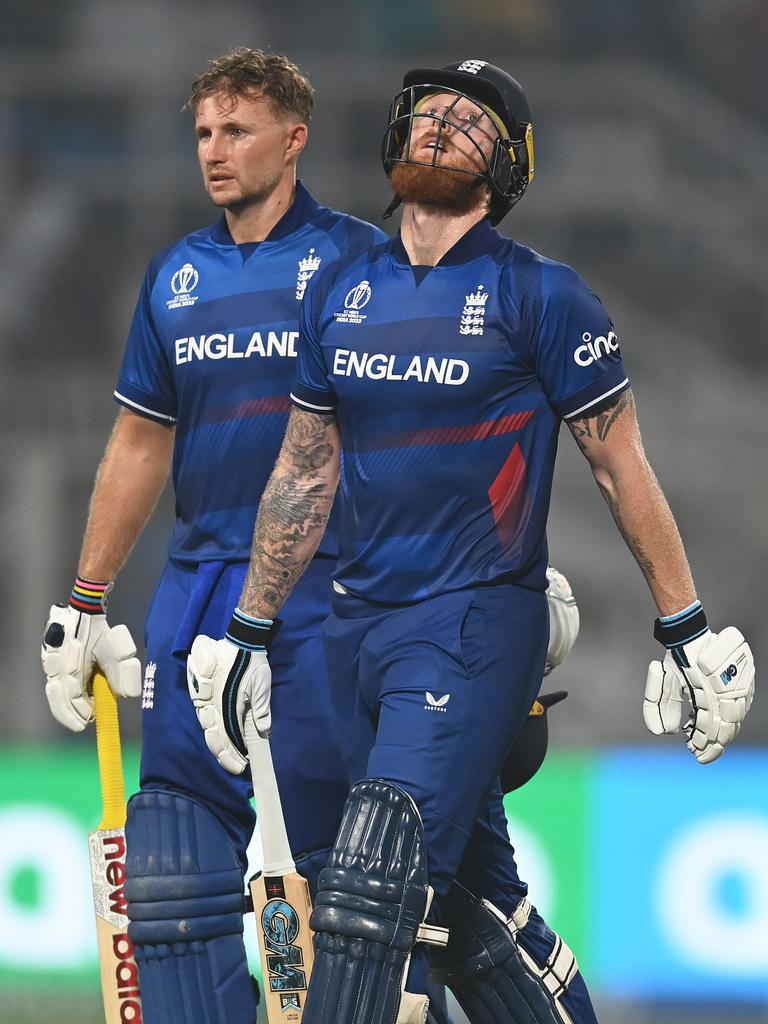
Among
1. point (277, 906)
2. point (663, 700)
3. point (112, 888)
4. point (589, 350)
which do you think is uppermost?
point (589, 350)

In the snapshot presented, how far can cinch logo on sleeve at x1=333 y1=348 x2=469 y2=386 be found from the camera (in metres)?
3.33

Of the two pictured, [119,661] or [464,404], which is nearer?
[464,404]

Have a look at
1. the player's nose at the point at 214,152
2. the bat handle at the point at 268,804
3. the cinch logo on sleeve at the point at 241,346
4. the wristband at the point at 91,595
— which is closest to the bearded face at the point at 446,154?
the cinch logo on sleeve at the point at 241,346

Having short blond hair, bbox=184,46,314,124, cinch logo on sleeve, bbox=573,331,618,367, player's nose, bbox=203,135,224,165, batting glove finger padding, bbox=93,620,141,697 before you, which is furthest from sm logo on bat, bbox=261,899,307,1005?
short blond hair, bbox=184,46,314,124

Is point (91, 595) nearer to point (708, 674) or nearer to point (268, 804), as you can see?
point (268, 804)

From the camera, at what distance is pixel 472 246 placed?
346cm

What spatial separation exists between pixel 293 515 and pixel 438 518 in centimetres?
36

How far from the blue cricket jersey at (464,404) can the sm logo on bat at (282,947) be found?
72 cm

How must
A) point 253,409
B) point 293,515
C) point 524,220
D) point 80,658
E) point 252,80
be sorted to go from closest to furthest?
point 293,515, point 253,409, point 252,80, point 80,658, point 524,220

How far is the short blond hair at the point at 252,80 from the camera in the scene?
4.05 m

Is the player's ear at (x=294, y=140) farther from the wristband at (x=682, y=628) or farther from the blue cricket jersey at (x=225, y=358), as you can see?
the wristband at (x=682, y=628)

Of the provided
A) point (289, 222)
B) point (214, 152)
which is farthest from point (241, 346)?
point (214, 152)

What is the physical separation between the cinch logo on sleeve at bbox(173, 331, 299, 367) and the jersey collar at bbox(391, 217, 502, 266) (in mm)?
504

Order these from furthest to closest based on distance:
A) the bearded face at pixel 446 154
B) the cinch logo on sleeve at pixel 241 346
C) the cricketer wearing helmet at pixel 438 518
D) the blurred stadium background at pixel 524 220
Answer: the blurred stadium background at pixel 524 220 < the cinch logo on sleeve at pixel 241 346 < the bearded face at pixel 446 154 < the cricketer wearing helmet at pixel 438 518
